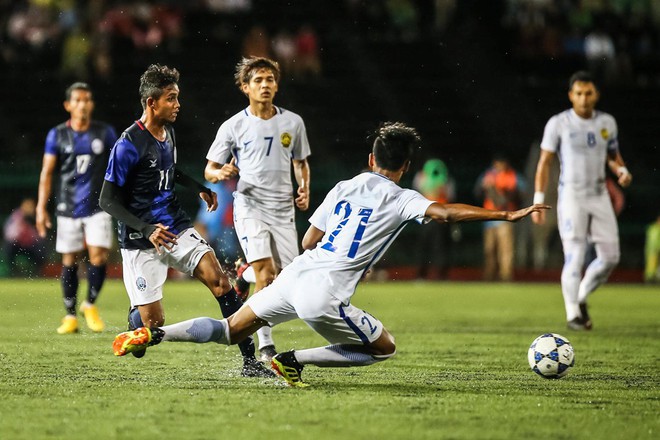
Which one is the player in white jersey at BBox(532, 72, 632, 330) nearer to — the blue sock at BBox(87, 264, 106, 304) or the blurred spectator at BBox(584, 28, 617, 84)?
the blue sock at BBox(87, 264, 106, 304)

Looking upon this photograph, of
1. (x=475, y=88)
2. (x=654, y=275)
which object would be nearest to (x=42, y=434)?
(x=654, y=275)

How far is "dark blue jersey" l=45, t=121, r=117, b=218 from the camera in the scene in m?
11.6

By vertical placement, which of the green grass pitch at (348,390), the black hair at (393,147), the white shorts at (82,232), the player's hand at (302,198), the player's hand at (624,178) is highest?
the black hair at (393,147)

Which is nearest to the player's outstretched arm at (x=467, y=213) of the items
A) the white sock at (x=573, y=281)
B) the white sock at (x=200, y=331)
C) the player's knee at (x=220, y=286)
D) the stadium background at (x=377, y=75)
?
the white sock at (x=200, y=331)

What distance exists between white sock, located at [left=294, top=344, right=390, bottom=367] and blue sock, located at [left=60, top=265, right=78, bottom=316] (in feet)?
15.1

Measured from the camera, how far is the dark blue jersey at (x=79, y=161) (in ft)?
38.1

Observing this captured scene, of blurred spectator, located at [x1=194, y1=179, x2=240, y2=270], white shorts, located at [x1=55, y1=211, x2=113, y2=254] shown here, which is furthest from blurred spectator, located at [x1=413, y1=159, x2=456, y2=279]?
white shorts, located at [x1=55, y1=211, x2=113, y2=254]

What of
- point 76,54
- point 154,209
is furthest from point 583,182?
point 76,54

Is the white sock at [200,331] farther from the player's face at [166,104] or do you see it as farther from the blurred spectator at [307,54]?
the blurred spectator at [307,54]

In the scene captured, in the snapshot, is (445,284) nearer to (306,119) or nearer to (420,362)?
(306,119)

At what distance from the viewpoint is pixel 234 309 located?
327 inches

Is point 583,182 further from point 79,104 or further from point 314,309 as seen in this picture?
point 314,309

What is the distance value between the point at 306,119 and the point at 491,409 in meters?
19.7

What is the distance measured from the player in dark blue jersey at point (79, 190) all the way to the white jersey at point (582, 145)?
467 centimetres
